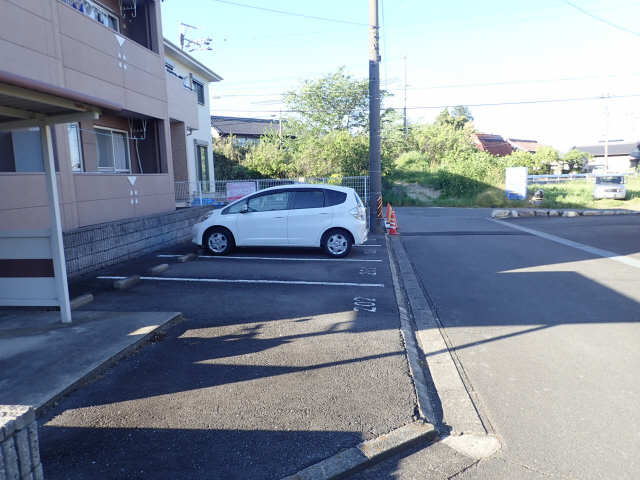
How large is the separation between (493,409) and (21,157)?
8.65 meters

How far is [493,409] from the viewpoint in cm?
394

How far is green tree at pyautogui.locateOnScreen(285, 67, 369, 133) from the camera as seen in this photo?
42281mm

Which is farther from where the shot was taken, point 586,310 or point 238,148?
point 238,148

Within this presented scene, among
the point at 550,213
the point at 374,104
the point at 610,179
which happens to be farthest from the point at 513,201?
the point at 374,104

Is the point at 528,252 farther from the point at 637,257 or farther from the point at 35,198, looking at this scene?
the point at 35,198

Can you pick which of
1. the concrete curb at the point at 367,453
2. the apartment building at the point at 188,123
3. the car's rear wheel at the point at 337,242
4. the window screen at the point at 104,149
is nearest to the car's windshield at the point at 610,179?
the apartment building at the point at 188,123

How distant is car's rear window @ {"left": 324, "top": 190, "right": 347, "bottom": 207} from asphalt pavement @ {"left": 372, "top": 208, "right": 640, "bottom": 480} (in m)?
2.29

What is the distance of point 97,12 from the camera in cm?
1214

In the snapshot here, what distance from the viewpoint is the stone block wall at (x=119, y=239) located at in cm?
854

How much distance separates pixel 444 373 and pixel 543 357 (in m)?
1.21

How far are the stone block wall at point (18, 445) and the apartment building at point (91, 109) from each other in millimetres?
2923

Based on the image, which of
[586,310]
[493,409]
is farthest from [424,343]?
[586,310]

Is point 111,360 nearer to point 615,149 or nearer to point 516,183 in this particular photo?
point 516,183

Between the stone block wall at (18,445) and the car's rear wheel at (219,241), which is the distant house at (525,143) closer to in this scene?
the car's rear wheel at (219,241)
